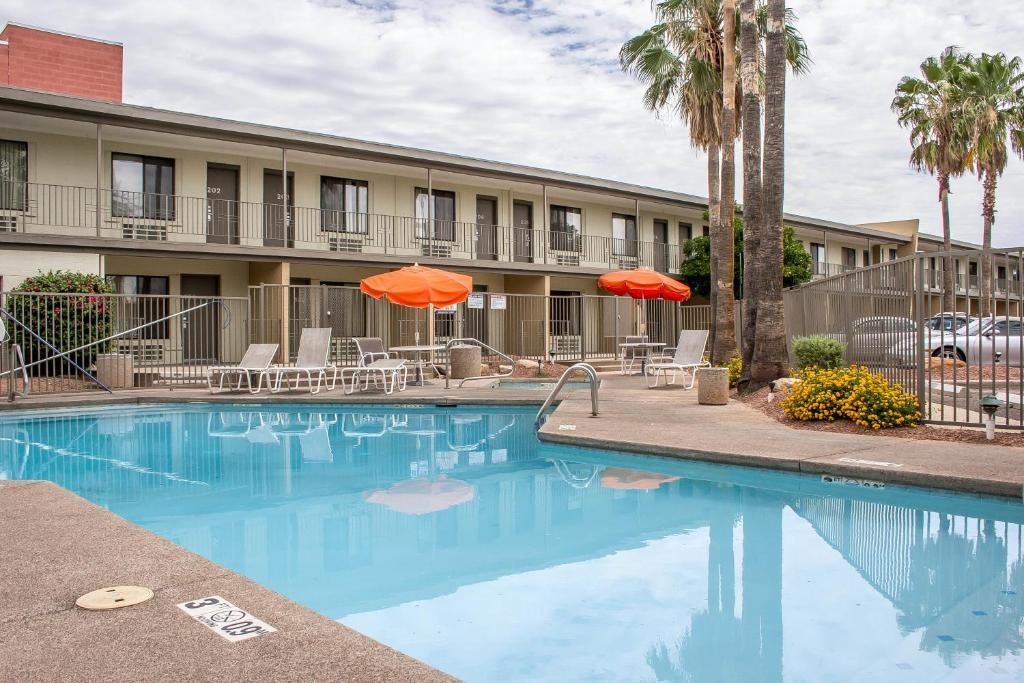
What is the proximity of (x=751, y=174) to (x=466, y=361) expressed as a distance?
26.9 feet

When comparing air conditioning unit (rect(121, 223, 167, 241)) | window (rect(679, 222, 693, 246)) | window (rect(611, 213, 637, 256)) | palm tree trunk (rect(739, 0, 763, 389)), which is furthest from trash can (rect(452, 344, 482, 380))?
window (rect(679, 222, 693, 246))

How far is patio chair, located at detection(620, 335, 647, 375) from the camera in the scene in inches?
859

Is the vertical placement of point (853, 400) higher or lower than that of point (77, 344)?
lower

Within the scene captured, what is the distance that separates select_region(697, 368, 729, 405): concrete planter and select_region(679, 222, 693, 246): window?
21360 mm

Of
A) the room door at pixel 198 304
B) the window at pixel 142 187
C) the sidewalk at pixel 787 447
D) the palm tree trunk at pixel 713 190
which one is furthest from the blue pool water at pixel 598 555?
the palm tree trunk at pixel 713 190

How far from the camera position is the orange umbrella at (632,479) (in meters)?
7.83

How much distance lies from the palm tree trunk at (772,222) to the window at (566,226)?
15.6 meters

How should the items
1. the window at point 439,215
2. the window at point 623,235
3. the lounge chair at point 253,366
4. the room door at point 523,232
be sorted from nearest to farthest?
the lounge chair at point 253,366 → the window at point 439,215 → the room door at point 523,232 → the window at point 623,235

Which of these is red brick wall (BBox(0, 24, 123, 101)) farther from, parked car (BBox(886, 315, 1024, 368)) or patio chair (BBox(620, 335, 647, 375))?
parked car (BBox(886, 315, 1024, 368))

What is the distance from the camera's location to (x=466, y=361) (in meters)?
19.9

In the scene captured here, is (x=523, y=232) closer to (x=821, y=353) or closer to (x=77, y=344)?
(x=77, y=344)

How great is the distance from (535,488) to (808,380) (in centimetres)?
495

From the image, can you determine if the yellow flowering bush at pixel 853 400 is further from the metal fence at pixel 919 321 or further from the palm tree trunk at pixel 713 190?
the palm tree trunk at pixel 713 190

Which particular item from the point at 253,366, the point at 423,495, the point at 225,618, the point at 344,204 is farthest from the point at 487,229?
the point at 225,618
